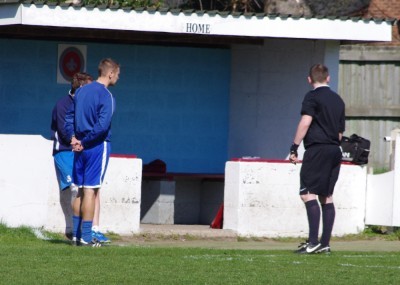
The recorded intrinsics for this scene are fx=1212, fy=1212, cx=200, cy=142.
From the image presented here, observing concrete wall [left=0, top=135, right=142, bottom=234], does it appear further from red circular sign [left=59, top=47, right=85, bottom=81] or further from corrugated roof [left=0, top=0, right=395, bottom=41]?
red circular sign [left=59, top=47, right=85, bottom=81]

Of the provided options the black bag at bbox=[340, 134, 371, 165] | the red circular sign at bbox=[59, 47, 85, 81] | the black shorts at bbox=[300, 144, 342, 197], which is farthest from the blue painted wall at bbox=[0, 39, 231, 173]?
the black shorts at bbox=[300, 144, 342, 197]

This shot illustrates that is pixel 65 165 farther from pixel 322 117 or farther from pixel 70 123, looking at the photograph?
pixel 322 117

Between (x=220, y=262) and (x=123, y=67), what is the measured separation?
742cm

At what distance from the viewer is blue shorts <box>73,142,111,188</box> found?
13158 mm

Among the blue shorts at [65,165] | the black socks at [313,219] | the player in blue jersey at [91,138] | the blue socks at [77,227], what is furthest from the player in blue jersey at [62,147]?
the black socks at [313,219]

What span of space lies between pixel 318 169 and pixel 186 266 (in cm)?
229

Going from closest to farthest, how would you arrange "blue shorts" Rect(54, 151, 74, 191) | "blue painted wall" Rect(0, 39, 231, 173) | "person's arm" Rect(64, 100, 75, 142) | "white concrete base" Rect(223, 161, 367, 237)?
"person's arm" Rect(64, 100, 75, 142), "blue shorts" Rect(54, 151, 74, 191), "white concrete base" Rect(223, 161, 367, 237), "blue painted wall" Rect(0, 39, 231, 173)

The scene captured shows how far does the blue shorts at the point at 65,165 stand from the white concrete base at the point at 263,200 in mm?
2323

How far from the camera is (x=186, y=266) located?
36.1ft

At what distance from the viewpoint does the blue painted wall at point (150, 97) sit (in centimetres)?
1781

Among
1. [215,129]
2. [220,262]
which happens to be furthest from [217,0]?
[220,262]

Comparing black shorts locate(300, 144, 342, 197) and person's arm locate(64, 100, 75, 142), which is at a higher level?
person's arm locate(64, 100, 75, 142)

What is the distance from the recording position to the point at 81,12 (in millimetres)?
15539

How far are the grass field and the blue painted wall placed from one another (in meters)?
4.89
